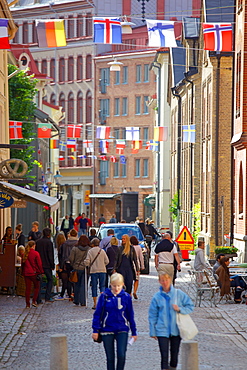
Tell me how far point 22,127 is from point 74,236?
20.1 meters

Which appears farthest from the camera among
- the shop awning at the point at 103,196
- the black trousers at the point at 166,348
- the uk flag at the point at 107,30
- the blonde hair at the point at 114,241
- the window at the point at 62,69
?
the window at the point at 62,69

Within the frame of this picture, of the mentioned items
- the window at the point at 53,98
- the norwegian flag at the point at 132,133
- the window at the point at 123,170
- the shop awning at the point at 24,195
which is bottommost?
the shop awning at the point at 24,195

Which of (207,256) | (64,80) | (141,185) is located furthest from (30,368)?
(64,80)

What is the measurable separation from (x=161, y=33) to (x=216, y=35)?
1503 mm

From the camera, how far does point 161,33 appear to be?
2292cm

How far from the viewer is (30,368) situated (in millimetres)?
11008

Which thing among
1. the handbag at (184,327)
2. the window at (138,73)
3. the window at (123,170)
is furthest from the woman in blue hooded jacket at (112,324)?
the window at (123,170)

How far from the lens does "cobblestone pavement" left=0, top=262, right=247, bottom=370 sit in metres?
11.4

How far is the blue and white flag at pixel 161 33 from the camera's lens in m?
22.8

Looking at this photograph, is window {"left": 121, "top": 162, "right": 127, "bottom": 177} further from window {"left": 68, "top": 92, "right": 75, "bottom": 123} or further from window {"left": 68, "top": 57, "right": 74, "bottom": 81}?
window {"left": 68, "top": 57, "right": 74, "bottom": 81}

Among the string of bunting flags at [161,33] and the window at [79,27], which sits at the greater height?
the window at [79,27]

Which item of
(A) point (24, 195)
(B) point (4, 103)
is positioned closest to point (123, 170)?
(B) point (4, 103)

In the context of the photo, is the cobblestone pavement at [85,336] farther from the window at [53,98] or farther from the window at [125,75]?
the window at [53,98]

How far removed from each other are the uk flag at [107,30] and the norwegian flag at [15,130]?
46.2 feet
